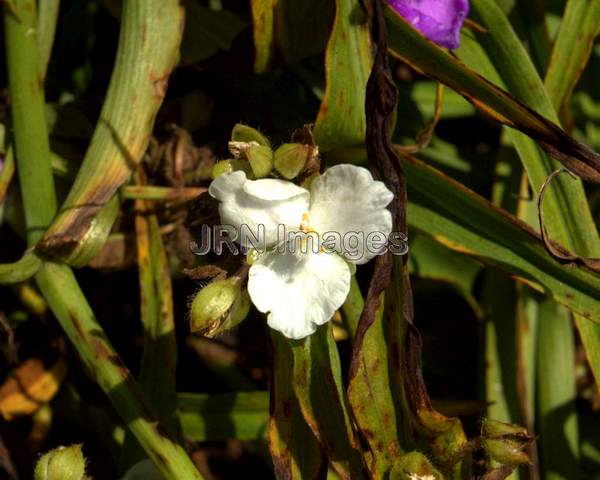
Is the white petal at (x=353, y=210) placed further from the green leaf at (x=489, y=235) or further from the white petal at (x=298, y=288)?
the green leaf at (x=489, y=235)

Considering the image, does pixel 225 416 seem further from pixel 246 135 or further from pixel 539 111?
pixel 539 111

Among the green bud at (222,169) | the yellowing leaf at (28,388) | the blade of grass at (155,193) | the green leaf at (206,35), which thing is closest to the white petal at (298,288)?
the green bud at (222,169)

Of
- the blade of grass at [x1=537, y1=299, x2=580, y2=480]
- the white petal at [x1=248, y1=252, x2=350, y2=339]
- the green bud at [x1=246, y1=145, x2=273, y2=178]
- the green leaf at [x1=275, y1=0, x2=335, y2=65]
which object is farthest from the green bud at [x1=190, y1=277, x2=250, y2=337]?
the blade of grass at [x1=537, y1=299, x2=580, y2=480]

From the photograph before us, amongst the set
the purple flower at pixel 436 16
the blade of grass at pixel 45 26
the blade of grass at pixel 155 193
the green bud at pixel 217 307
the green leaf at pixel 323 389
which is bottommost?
the green leaf at pixel 323 389

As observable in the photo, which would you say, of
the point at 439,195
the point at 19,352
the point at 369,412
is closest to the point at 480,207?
the point at 439,195

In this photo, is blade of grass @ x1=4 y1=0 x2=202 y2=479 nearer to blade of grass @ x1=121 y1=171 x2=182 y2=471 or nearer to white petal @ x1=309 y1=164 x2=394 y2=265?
blade of grass @ x1=121 y1=171 x2=182 y2=471

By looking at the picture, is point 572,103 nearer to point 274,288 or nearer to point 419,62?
point 419,62

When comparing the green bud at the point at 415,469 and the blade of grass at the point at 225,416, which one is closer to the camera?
the green bud at the point at 415,469

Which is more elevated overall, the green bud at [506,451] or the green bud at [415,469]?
the green bud at [506,451]

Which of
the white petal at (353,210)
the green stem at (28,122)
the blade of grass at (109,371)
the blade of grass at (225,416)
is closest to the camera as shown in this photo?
the white petal at (353,210)
